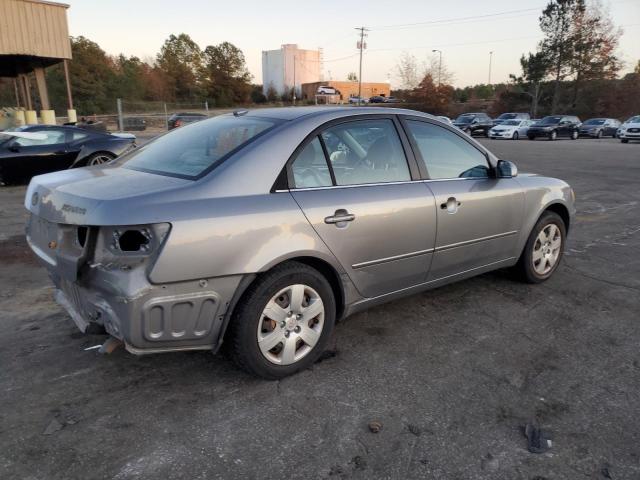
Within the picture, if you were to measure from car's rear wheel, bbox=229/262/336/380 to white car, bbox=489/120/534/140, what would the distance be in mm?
32595

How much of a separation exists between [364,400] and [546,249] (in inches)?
110

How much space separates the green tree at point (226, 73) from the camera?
67.8 metres

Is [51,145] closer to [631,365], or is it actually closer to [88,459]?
[88,459]

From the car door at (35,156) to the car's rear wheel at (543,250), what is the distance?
31.5ft

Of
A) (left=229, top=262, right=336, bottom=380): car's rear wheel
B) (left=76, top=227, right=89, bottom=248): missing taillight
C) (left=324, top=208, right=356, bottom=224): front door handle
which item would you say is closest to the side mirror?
(left=324, top=208, right=356, bottom=224): front door handle

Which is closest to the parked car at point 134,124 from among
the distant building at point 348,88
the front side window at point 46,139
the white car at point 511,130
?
the front side window at point 46,139

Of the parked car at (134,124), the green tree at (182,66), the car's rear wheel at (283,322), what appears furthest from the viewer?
the green tree at (182,66)

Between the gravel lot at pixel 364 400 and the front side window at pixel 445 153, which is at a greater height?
the front side window at pixel 445 153

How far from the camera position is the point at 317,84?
85375 millimetres

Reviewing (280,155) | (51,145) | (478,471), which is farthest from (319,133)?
(51,145)

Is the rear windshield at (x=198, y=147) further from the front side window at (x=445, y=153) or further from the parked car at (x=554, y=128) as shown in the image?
the parked car at (x=554, y=128)

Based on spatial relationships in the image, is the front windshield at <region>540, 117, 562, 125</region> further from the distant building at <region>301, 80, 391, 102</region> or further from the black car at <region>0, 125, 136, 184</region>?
the distant building at <region>301, 80, 391, 102</region>

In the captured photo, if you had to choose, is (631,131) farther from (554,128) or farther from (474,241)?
(474,241)

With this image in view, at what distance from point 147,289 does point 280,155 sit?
108cm
